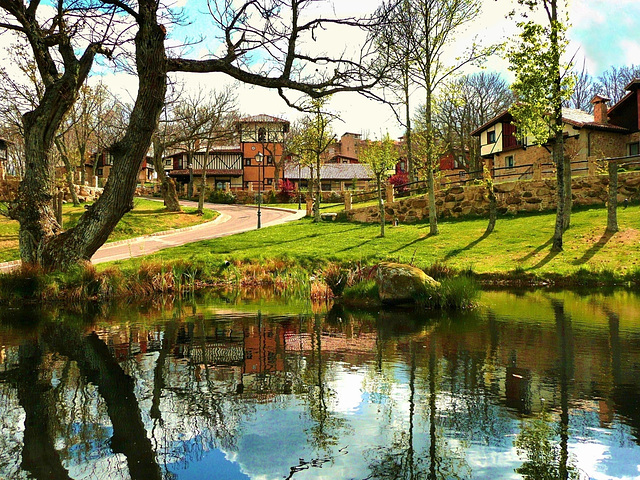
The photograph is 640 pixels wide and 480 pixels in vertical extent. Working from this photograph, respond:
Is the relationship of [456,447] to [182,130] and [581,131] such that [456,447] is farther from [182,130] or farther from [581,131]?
[581,131]

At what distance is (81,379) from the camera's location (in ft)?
18.8

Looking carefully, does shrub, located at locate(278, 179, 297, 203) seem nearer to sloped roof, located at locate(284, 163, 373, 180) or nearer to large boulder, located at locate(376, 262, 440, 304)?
sloped roof, located at locate(284, 163, 373, 180)

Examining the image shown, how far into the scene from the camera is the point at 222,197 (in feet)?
175

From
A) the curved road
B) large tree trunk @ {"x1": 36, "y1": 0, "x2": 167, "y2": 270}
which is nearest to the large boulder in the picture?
large tree trunk @ {"x1": 36, "y1": 0, "x2": 167, "y2": 270}

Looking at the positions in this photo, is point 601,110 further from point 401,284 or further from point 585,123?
point 401,284

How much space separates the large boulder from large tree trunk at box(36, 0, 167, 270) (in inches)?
237

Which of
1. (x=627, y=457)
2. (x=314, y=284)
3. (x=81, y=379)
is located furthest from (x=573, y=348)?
(x=314, y=284)

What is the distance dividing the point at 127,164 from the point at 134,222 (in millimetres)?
20152

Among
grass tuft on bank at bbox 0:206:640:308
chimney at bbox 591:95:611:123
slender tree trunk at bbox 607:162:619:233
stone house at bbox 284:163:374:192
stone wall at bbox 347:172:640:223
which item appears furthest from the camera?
stone house at bbox 284:163:374:192

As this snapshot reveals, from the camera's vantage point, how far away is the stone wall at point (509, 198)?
943 inches

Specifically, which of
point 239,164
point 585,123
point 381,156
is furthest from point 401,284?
point 239,164

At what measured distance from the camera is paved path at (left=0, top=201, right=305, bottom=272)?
2141 centimetres

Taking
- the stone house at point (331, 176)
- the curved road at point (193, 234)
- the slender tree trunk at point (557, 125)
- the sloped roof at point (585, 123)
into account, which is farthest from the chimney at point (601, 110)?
the stone house at point (331, 176)

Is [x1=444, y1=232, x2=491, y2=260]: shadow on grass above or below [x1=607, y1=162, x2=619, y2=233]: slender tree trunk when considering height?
below
